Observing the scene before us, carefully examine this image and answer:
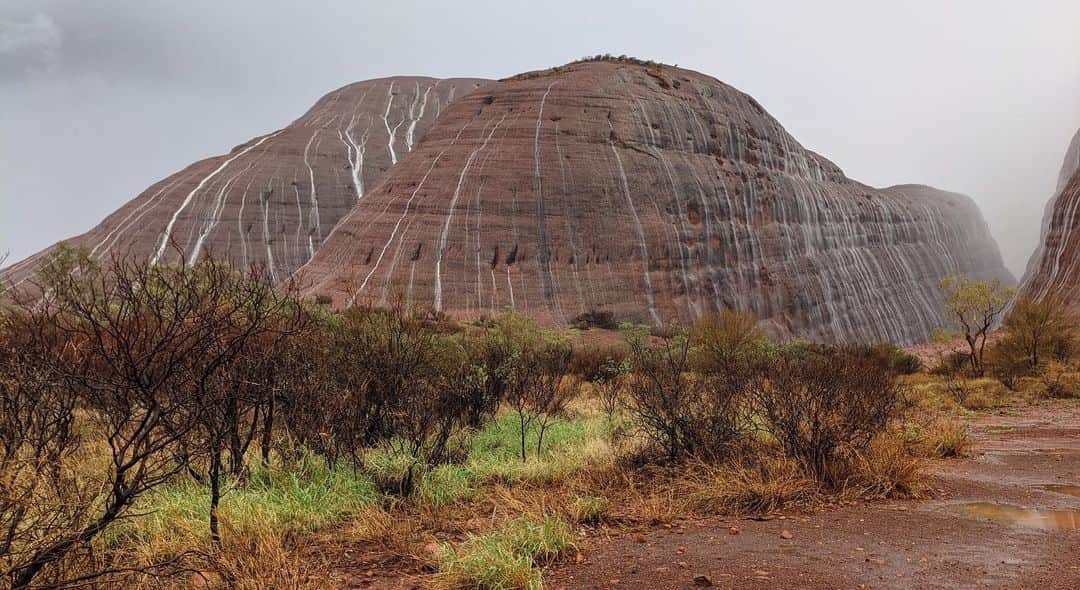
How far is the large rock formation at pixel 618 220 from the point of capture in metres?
31.9

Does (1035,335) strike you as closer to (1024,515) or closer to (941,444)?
(941,444)

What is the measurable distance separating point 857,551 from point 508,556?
243 centimetres

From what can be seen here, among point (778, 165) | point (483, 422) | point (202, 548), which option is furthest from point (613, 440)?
point (778, 165)

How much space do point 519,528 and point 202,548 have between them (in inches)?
85.5

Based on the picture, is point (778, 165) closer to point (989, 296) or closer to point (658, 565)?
point (989, 296)

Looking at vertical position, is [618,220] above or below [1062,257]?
above

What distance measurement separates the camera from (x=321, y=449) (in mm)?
6824

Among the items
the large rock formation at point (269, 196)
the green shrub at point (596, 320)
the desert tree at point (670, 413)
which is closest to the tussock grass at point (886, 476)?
the desert tree at point (670, 413)

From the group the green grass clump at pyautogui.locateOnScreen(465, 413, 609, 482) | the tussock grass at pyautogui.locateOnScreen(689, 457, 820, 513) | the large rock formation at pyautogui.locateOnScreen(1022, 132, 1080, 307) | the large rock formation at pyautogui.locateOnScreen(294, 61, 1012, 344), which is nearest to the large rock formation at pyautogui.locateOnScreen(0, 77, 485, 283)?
the large rock formation at pyautogui.locateOnScreen(294, 61, 1012, 344)

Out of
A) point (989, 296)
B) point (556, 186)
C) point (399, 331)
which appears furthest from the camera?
point (556, 186)

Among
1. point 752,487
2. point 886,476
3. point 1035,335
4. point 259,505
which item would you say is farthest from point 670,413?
point 1035,335

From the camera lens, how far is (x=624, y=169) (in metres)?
35.4

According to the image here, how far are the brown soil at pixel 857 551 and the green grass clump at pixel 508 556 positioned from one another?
7.2 inches

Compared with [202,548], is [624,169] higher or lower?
higher
